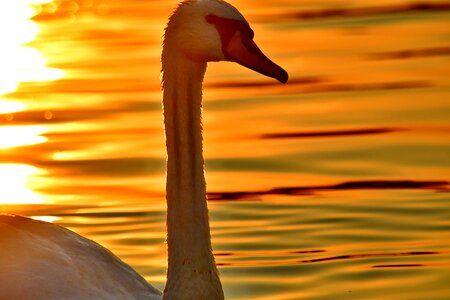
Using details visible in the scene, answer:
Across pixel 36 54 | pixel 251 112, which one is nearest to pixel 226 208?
pixel 251 112

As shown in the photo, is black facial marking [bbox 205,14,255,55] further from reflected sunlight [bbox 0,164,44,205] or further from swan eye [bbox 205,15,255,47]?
reflected sunlight [bbox 0,164,44,205]

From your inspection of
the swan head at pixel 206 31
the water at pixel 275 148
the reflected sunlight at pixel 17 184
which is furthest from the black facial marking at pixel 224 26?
the reflected sunlight at pixel 17 184

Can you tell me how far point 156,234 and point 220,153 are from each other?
206 centimetres

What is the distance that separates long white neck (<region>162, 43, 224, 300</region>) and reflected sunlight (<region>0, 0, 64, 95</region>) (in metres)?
8.62

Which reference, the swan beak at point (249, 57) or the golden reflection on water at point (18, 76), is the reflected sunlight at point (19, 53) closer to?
the golden reflection on water at point (18, 76)

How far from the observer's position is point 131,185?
13.7 m

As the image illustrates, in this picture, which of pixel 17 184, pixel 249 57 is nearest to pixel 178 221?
pixel 249 57

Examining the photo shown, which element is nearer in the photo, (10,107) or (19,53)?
(10,107)

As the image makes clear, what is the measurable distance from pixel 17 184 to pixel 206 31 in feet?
18.2

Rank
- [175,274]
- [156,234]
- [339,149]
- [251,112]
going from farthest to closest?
[251,112]
[339,149]
[156,234]
[175,274]

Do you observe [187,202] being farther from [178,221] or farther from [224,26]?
[224,26]

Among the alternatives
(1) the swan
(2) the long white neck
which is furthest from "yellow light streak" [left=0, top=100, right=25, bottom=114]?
(2) the long white neck

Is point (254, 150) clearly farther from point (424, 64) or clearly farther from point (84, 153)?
point (424, 64)

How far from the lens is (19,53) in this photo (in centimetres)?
1914
